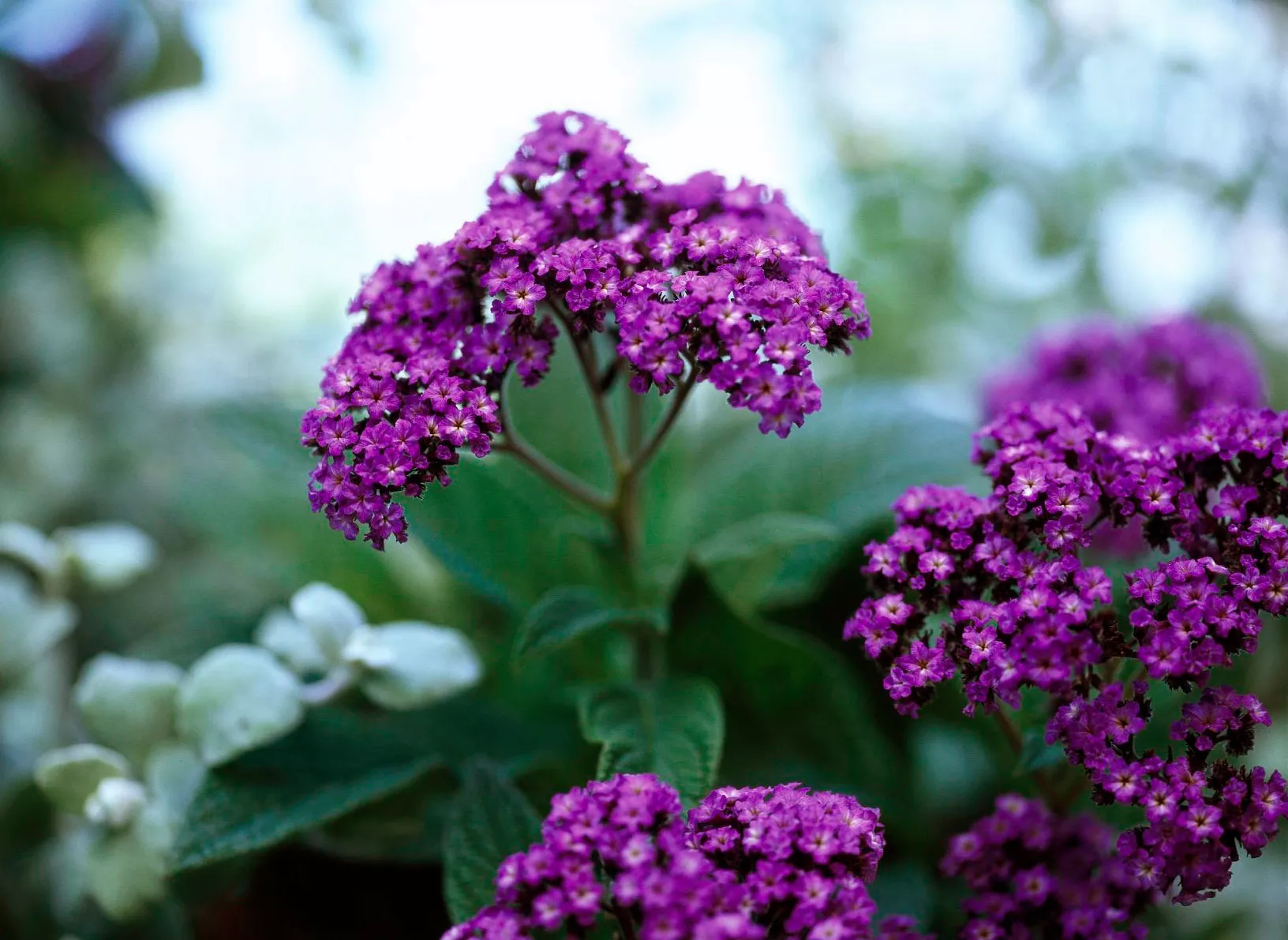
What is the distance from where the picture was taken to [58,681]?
1206 millimetres

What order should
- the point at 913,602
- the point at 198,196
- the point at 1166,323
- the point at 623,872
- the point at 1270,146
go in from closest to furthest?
the point at 623,872 < the point at 913,602 < the point at 1166,323 < the point at 1270,146 < the point at 198,196

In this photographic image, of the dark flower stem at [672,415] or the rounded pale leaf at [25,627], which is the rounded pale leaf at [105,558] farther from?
the dark flower stem at [672,415]

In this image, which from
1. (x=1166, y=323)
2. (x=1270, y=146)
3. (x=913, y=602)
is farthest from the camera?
(x=1270, y=146)

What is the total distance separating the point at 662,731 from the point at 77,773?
45 centimetres

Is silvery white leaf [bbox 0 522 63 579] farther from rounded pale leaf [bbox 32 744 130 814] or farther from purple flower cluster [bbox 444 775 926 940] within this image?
purple flower cluster [bbox 444 775 926 940]

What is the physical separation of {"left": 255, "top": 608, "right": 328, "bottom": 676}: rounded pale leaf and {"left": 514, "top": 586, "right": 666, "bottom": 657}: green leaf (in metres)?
0.18

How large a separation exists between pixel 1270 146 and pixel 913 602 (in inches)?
55.9

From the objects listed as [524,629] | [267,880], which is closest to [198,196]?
[267,880]

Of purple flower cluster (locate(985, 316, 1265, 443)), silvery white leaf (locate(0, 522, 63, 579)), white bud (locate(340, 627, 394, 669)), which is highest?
purple flower cluster (locate(985, 316, 1265, 443))

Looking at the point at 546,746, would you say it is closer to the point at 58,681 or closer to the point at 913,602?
the point at 913,602

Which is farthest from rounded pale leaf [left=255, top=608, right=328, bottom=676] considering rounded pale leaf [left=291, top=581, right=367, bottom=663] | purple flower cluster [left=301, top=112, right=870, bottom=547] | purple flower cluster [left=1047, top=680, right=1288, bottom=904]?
purple flower cluster [left=1047, top=680, right=1288, bottom=904]

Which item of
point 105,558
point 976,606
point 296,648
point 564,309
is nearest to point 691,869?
point 976,606

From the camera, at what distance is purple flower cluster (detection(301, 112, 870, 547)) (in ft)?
2.11

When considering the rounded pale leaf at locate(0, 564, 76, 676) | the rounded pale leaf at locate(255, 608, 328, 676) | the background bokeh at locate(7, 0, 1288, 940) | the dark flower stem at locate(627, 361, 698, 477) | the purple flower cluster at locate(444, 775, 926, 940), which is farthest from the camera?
the background bokeh at locate(7, 0, 1288, 940)
